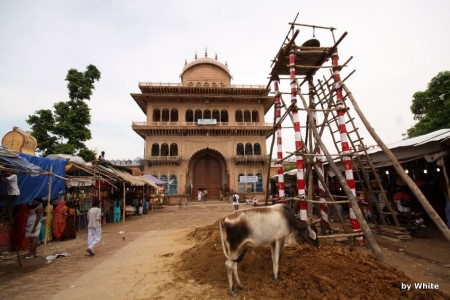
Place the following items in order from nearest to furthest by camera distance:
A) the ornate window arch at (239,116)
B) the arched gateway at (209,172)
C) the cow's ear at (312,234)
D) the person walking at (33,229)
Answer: the cow's ear at (312,234) → the person walking at (33,229) → the arched gateway at (209,172) → the ornate window arch at (239,116)

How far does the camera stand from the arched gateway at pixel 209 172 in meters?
31.6

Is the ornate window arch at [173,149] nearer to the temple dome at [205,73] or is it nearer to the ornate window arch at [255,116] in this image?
the temple dome at [205,73]

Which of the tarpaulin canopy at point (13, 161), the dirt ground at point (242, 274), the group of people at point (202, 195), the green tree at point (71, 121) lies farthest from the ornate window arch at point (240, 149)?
the tarpaulin canopy at point (13, 161)

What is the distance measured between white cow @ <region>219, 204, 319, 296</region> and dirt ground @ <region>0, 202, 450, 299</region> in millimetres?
473

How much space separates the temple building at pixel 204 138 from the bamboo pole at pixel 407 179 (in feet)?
79.6

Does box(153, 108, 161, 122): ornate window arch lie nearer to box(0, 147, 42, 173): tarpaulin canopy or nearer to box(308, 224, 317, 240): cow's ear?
box(0, 147, 42, 173): tarpaulin canopy

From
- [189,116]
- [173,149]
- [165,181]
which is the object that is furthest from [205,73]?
[165,181]

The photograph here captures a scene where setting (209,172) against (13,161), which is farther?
(209,172)

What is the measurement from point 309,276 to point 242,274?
1288 mm

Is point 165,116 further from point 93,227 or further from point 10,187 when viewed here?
point 10,187

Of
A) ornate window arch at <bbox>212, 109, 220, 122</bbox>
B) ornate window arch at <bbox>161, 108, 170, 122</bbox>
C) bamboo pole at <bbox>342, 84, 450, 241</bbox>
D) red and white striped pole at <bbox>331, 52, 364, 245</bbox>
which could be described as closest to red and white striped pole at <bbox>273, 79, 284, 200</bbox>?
red and white striped pole at <bbox>331, 52, 364, 245</bbox>

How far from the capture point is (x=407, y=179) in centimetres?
491

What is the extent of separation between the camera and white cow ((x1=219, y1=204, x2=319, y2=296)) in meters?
4.19

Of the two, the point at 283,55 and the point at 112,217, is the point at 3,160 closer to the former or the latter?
the point at 283,55
